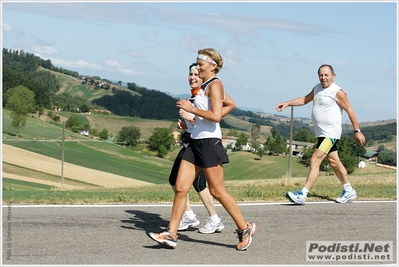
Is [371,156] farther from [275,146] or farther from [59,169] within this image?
[59,169]

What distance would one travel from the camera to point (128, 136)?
449 feet

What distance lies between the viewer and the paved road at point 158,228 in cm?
600

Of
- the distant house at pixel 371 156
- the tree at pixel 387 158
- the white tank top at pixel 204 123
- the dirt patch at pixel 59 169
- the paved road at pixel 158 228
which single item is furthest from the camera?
the distant house at pixel 371 156

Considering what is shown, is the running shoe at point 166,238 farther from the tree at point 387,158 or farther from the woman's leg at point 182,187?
the tree at point 387,158

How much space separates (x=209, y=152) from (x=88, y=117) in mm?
152221

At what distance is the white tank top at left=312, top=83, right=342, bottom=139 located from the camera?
9352 mm

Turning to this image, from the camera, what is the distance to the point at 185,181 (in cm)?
661

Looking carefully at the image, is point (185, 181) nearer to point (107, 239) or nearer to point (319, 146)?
point (107, 239)

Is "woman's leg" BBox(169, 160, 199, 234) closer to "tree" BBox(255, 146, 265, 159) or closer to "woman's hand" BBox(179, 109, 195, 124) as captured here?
"woman's hand" BBox(179, 109, 195, 124)

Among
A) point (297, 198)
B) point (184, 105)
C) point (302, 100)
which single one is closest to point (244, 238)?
point (184, 105)

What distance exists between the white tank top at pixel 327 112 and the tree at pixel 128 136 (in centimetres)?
12681

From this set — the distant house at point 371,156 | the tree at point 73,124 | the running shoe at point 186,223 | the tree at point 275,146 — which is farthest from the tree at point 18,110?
the running shoe at point 186,223

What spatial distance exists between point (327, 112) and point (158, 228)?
3.42m

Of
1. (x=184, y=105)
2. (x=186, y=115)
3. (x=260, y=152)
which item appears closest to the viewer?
(x=184, y=105)
